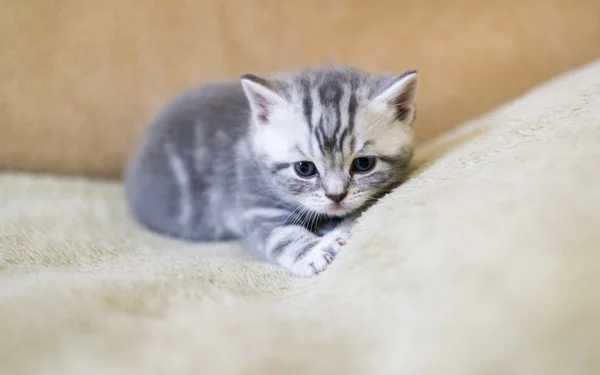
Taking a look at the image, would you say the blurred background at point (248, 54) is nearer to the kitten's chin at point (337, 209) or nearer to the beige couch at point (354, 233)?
the beige couch at point (354, 233)

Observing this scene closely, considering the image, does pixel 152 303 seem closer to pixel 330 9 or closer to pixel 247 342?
pixel 247 342

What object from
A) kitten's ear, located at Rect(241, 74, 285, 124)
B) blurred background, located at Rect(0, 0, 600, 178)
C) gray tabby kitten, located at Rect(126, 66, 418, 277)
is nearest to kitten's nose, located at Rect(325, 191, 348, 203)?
gray tabby kitten, located at Rect(126, 66, 418, 277)

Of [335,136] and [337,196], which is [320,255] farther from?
[335,136]

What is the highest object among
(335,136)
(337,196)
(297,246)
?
(335,136)

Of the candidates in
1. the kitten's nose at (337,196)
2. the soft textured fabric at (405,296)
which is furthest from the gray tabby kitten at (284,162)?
the soft textured fabric at (405,296)

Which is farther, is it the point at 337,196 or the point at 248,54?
the point at 248,54

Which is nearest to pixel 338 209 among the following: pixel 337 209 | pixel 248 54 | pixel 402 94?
pixel 337 209

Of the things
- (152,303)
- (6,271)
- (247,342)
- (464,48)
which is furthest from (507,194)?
(464,48)

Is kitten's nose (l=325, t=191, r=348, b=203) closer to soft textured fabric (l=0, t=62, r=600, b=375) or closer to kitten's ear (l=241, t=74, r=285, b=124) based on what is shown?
soft textured fabric (l=0, t=62, r=600, b=375)
